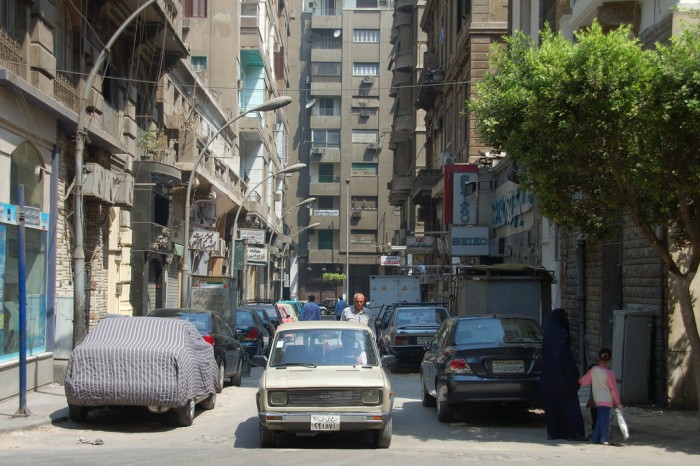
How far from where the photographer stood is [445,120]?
44062 millimetres

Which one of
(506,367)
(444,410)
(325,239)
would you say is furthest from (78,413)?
(325,239)

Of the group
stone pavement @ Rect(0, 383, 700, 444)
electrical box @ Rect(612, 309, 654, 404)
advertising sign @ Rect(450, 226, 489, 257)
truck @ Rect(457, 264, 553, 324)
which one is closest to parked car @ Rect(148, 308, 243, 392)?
stone pavement @ Rect(0, 383, 700, 444)

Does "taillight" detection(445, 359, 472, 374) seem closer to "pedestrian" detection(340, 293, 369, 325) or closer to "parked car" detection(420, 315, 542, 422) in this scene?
"parked car" detection(420, 315, 542, 422)

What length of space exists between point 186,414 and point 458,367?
389cm

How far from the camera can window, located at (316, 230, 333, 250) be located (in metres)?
86.6

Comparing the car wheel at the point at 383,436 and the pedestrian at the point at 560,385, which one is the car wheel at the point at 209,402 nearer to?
the car wheel at the point at 383,436

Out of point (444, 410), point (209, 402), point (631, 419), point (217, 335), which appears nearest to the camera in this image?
point (444, 410)

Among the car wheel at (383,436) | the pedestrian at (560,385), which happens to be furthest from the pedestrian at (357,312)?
the car wheel at (383,436)

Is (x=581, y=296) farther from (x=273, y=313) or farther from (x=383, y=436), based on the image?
(x=273, y=313)

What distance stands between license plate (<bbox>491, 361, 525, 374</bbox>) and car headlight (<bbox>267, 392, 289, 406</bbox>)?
11.5 feet

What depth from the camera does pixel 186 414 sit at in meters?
13.0

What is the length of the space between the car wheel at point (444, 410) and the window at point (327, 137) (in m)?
74.1

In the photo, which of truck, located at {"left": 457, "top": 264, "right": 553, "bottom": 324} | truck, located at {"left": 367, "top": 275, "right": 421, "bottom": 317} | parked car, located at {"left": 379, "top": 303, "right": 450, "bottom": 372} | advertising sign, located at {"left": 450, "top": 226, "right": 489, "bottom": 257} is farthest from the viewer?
truck, located at {"left": 367, "top": 275, "right": 421, "bottom": 317}

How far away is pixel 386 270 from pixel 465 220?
165ft
